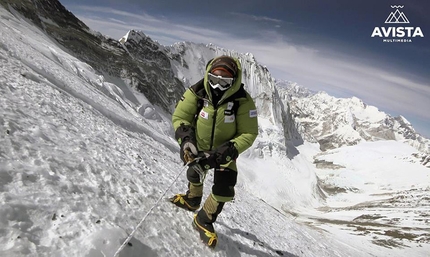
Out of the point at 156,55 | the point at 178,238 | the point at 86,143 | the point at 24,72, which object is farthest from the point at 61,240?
the point at 156,55

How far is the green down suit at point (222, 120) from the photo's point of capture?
226 inches

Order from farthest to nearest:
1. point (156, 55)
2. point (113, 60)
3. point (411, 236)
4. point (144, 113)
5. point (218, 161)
A: point (156, 55) → point (113, 60) → point (411, 236) → point (144, 113) → point (218, 161)

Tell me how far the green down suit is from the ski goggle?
91 mm

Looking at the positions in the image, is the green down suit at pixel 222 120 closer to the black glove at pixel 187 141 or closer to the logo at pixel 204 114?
the logo at pixel 204 114

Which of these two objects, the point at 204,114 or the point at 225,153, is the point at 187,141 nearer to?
the point at 204,114

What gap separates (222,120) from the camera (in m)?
5.80

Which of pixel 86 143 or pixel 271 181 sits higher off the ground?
pixel 86 143

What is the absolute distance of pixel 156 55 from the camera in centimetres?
11038

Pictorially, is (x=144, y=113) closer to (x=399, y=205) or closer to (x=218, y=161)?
(x=218, y=161)

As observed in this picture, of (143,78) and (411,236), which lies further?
(143,78)

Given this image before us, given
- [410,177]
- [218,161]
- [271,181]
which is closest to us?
[218,161]

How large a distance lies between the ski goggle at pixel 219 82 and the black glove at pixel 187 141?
3.88 feet

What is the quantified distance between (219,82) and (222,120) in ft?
2.82

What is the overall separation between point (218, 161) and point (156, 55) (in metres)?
112
